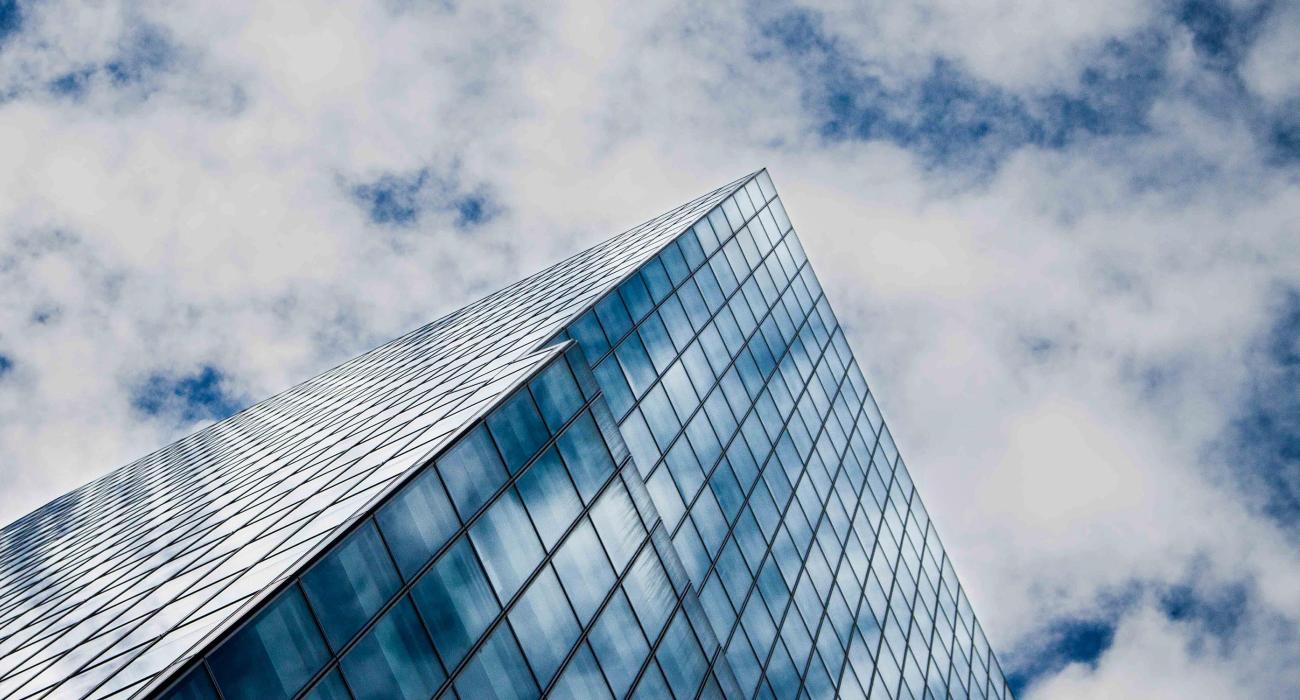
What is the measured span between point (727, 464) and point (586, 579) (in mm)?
14813

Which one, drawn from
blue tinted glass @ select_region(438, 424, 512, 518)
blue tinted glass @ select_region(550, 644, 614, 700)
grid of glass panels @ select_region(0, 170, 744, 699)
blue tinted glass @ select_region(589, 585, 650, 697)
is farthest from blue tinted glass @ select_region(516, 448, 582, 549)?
blue tinted glass @ select_region(550, 644, 614, 700)

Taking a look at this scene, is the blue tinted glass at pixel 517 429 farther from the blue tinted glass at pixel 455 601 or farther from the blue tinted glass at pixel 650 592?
the blue tinted glass at pixel 650 592

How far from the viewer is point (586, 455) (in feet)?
78.2

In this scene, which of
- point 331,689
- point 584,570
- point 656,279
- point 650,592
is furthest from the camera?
point 656,279

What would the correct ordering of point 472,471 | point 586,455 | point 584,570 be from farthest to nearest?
point 586,455, point 584,570, point 472,471

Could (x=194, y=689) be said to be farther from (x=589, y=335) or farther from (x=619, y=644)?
(x=589, y=335)

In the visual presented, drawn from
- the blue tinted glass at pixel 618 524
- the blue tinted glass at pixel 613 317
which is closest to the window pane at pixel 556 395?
the blue tinted glass at pixel 618 524

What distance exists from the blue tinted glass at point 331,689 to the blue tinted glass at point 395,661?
6.0 inches

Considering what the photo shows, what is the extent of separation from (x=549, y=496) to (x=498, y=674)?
5.35m

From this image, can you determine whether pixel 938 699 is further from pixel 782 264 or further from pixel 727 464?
pixel 782 264

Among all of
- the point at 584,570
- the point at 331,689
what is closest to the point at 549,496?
the point at 584,570

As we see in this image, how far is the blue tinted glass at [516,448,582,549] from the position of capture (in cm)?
2084

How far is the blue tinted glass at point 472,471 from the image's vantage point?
62.2 ft

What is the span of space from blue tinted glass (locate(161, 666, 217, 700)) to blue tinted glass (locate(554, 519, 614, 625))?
9.01 m
